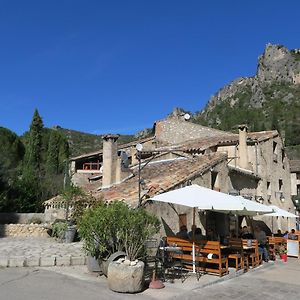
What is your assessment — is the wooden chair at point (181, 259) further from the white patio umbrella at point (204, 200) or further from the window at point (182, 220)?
the window at point (182, 220)

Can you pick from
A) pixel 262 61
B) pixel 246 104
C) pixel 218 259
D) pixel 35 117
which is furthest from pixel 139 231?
pixel 262 61

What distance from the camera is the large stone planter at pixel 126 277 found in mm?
7941

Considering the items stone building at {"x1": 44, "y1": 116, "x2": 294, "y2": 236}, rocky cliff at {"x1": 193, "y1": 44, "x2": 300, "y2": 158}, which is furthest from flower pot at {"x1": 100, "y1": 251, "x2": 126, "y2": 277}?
rocky cliff at {"x1": 193, "y1": 44, "x2": 300, "y2": 158}

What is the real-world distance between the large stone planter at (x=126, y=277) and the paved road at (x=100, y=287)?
6.1 inches

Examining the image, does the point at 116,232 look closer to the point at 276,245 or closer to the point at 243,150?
the point at 276,245

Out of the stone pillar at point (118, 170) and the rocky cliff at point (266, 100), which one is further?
the rocky cliff at point (266, 100)

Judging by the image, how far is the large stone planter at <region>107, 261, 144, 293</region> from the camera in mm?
7941

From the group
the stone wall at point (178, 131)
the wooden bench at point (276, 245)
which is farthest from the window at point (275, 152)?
the wooden bench at point (276, 245)

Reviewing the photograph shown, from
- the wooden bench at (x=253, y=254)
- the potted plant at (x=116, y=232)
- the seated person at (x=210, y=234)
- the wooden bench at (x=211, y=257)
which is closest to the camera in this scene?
the potted plant at (x=116, y=232)

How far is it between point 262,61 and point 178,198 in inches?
5392

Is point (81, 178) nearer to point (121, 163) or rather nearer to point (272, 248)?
point (121, 163)

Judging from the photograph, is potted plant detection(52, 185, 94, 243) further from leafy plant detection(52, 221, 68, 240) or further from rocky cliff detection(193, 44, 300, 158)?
rocky cliff detection(193, 44, 300, 158)

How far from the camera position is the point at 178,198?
A: 10.4 meters

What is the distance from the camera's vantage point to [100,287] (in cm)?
830
